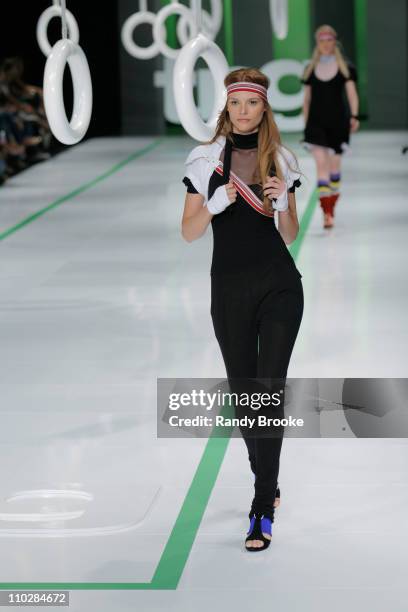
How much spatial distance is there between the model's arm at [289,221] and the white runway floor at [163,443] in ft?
3.68

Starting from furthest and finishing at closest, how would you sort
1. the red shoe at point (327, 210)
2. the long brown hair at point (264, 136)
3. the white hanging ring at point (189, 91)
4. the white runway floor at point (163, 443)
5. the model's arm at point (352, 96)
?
the red shoe at point (327, 210) → the model's arm at point (352, 96) → the white hanging ring at point (189, 91) → the long brown hair at point (264, 136) → the white runway floor at point (163, 443)

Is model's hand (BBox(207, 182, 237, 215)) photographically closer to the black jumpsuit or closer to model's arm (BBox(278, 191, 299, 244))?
the black jumpsuit

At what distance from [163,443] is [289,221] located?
5.84ft

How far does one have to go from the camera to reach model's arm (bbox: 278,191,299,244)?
504cm

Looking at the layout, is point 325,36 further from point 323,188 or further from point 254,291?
point 254,291

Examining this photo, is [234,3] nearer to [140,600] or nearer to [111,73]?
[111,73]

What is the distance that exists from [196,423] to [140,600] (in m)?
2.28

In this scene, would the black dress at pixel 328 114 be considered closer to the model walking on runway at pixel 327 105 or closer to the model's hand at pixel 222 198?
the model walking on runway at pixel 327 105

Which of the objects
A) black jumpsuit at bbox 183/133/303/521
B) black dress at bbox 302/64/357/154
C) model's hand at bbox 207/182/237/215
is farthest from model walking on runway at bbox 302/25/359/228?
model's hand at bbox 207/182/237/215

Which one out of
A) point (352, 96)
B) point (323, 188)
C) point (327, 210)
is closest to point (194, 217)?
point (352, 96)

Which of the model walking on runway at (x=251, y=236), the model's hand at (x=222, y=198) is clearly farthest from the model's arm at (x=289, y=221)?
the model's hand at (x=222, y=198)

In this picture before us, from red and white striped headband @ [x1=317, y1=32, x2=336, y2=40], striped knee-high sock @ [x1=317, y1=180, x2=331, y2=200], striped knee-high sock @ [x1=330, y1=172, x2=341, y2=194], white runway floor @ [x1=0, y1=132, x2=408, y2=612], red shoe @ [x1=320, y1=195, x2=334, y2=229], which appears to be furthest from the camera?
striped knee-high sock @ [x1=330, y1=172, x2=341, y2=194]

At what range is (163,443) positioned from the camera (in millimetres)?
6488

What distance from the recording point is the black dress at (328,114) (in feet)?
40.3
